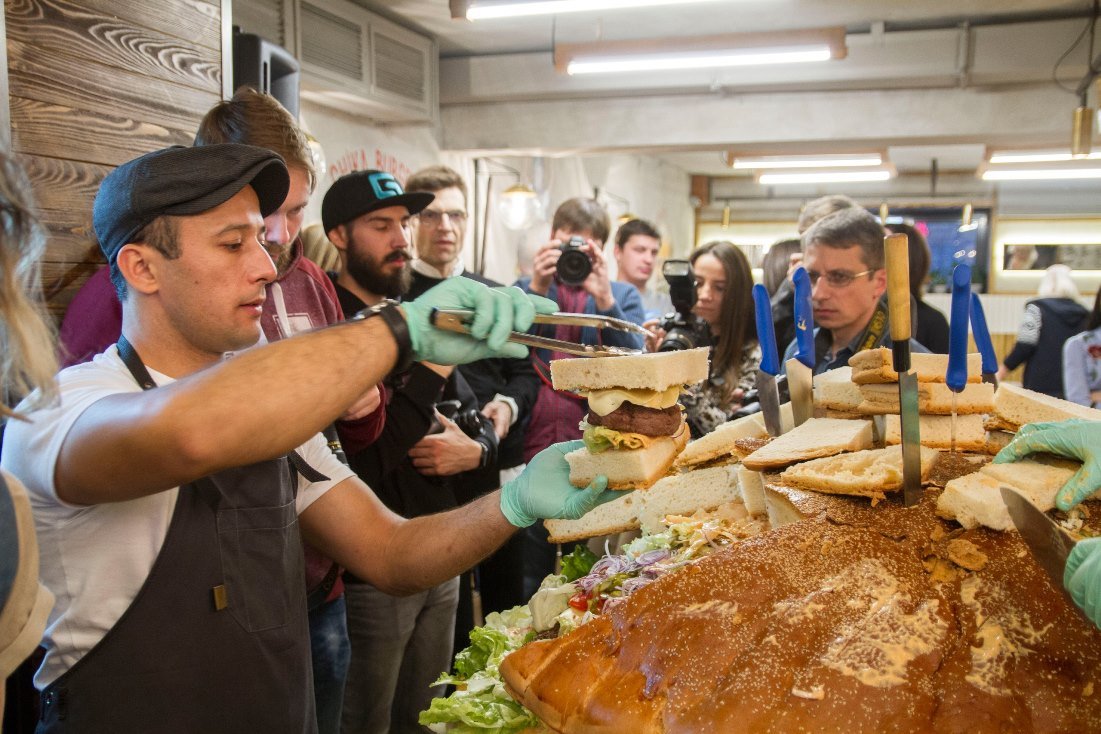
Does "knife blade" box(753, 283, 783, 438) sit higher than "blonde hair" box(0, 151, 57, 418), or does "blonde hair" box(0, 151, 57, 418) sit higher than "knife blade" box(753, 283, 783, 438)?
"blonde hair" box(0, 151, 57, 418)

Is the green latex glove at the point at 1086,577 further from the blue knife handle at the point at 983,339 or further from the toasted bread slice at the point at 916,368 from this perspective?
the blue knife handle at the point at 983,339

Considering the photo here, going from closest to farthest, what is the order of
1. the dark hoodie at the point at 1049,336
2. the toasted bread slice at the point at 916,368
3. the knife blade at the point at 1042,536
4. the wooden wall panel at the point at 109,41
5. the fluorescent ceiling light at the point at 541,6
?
the knife blade at the point at 1042,536
the toasted bread slice at the point at 916,368
the wooden wall panel at the point at 109,41
the fluorescent ceiling light at the point at 541,6
the dark hoodie at the point at 1049,336

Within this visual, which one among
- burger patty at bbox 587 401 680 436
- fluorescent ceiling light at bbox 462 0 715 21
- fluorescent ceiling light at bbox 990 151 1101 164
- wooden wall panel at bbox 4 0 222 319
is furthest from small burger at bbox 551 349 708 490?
fluorescent ceiling light at bbox 990 151 1101 164

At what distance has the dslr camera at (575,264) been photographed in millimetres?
4441

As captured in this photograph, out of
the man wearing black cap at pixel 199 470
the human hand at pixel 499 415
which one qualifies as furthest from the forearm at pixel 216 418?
the human hand at pixel 499 415

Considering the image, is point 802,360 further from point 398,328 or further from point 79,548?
point 79,548

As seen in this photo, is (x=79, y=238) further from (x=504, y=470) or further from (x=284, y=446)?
(x=504, y=470)

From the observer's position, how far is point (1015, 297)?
15.0 metres

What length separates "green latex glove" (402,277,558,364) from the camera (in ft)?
5.50

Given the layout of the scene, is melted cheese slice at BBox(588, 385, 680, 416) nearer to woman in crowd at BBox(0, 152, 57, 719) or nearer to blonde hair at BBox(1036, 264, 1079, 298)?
woman in crowd at BBox(0, 152, 57, 719)

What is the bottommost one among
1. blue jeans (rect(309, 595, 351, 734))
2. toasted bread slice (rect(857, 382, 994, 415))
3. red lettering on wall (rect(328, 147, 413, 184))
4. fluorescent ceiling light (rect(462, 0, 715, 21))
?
blue jeans (rect(309, 595, 351, 734))

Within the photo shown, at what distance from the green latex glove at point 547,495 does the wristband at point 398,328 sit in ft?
1.71

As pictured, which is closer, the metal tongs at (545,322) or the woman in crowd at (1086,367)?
the metal tongs at (545,322)

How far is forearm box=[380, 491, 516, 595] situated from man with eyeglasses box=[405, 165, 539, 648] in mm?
1960
